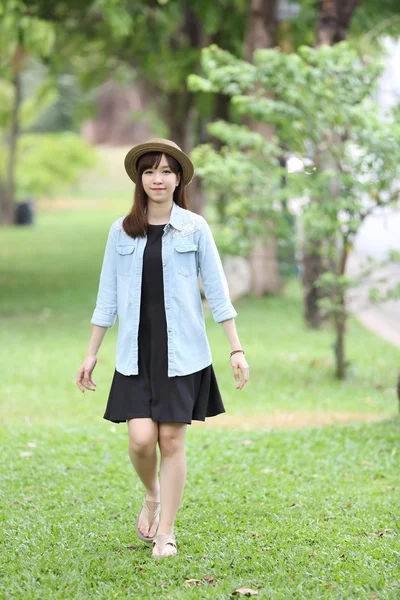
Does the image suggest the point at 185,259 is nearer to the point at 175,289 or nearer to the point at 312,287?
the point at 175,289

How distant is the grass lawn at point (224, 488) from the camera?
4.48m

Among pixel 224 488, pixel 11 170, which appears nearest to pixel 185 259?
pixel 224 488

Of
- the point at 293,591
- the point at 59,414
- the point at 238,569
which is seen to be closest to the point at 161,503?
the point at 238,569

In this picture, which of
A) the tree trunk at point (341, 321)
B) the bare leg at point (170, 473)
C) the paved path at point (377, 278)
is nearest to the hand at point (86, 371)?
the bare leg at point (170, 473)

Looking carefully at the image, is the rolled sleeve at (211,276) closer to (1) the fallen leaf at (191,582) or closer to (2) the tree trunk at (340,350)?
(1) the fallen leaf at (191,582)

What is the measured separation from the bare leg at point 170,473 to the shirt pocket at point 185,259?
688mm

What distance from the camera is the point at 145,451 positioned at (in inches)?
183

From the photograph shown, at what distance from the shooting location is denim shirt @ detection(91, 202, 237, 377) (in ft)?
15.2

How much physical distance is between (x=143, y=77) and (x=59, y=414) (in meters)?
11.5

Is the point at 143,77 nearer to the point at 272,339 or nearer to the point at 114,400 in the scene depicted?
the point at 272,339

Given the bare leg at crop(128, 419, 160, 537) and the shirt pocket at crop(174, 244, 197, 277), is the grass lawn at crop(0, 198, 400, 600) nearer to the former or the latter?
the bare leg at crop(128, 419, 160, 537)

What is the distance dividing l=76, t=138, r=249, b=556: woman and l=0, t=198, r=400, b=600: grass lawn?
1.23 ft

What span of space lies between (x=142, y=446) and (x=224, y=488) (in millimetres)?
1762

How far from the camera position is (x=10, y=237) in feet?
103
